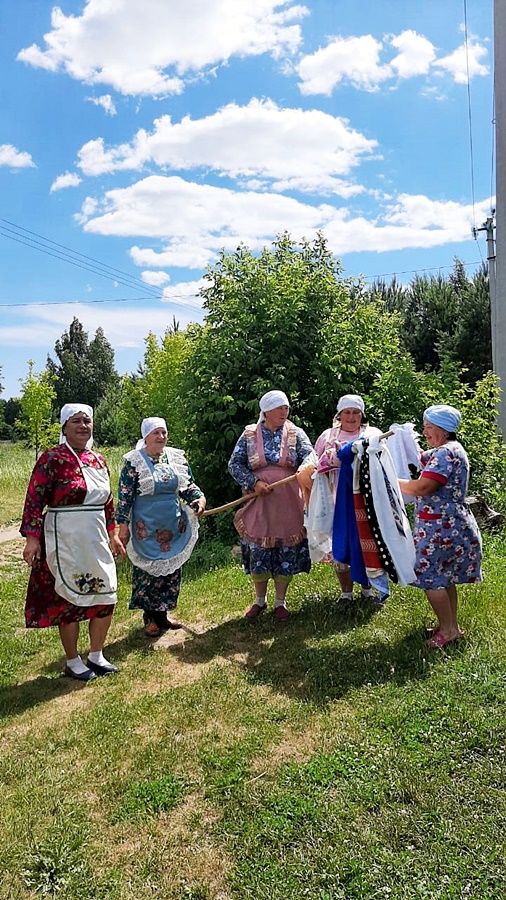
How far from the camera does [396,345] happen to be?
8797 millimetres

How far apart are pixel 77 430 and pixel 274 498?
64.1 inches

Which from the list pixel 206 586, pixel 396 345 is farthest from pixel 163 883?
pixel 396 345

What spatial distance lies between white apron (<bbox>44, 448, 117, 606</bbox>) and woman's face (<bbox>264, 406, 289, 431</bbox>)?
1.41 meters

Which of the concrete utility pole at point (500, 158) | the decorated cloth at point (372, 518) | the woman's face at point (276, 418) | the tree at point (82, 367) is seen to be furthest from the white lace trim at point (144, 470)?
the tree at point (82, 367)

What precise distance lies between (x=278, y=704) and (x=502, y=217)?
8.75m

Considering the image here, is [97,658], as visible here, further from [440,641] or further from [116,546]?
[440,641]

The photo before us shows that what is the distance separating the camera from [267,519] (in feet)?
16.8

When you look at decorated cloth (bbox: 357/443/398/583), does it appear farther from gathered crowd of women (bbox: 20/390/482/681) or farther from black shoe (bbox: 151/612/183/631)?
black shoe (bbox: 151/612/183/631)

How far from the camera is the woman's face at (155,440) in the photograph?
4953 mm

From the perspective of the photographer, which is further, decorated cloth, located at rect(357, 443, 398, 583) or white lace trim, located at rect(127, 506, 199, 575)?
white lace trim, located at rect(127, 506, 199, 575)

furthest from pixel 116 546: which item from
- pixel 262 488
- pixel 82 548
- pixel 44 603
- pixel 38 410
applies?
pixel 38 410

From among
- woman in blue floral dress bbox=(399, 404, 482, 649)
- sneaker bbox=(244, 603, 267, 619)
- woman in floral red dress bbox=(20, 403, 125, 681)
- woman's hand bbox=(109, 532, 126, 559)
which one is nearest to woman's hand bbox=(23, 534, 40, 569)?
woman in floral red dress bbox=(20, 403, 125, 681)

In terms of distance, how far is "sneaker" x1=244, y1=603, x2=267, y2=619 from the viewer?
208 inches

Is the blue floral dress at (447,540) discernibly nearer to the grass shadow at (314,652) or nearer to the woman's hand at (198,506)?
the grass shadow at (314,652)
